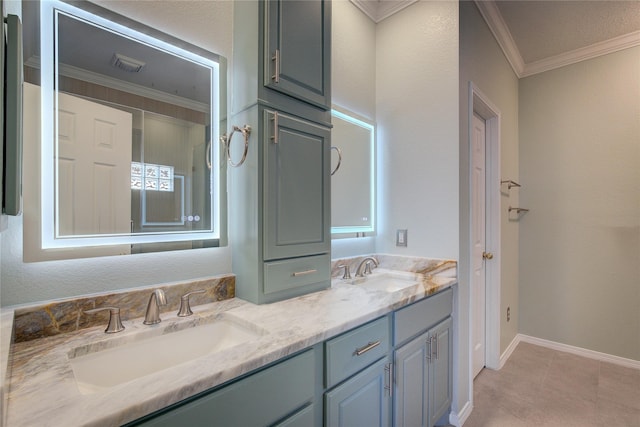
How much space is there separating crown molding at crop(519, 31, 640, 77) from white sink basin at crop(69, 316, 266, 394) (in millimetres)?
3480

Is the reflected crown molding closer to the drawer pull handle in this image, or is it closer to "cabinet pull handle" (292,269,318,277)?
"cabinet pull handle" (292,269,318,277)

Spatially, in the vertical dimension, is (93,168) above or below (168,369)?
above

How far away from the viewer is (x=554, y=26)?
237 cm

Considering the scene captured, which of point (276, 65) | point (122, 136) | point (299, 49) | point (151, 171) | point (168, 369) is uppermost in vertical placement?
point (299, 49)

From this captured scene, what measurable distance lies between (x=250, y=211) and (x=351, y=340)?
64 cm

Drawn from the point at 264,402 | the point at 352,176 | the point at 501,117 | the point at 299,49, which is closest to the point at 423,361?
the point at 264,402

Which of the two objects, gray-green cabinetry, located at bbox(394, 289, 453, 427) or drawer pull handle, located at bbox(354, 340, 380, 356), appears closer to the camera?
drawer pull handle, located at bbox(354, 340, 380, 356)

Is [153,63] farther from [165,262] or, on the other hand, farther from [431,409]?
[431,409]

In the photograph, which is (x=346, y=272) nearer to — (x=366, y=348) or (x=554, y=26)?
(x=366, y=348)

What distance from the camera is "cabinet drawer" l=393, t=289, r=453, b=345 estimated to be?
131 cm

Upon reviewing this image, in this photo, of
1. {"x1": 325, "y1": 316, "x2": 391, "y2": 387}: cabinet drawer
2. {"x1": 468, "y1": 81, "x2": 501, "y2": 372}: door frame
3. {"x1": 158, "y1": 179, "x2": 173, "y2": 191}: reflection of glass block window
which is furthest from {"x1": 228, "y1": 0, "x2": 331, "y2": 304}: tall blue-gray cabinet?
{"x1": 468, "y1": 81, "x2": 501, "y2": 372}: door frame

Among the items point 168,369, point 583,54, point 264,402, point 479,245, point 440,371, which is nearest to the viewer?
point 168,369

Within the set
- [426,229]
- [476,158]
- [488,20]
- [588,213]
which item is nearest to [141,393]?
[426,229]

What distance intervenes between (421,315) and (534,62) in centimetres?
288
